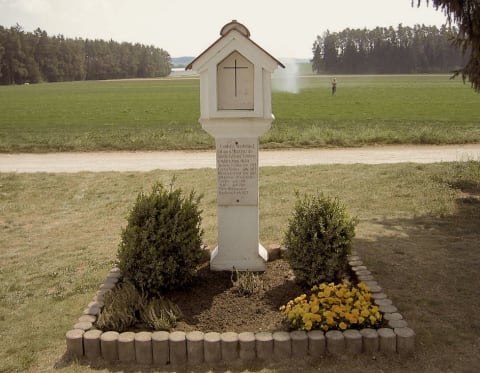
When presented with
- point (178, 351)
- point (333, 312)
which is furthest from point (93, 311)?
point (333, 312)

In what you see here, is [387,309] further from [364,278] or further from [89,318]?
[89,318]

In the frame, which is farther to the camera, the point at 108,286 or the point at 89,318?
the point at 108,286

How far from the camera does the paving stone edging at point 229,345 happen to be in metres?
4.91

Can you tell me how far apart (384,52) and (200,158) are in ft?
431

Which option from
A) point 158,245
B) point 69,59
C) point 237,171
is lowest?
point 158,245

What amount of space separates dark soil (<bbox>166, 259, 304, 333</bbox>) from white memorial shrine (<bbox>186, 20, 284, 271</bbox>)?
0.30 meters

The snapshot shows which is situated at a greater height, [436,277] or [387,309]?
[387,309]

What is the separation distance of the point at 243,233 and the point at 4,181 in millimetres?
8606

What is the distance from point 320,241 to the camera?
19.6 ft

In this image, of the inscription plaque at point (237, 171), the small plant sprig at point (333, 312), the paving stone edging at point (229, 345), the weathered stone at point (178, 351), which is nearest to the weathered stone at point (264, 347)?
the paving stone edging at point (229, 345)

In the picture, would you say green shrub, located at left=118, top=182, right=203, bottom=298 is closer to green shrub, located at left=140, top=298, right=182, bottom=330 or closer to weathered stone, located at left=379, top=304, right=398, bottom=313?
green shrub, located at left=140, top=298, right=182, bottom=330

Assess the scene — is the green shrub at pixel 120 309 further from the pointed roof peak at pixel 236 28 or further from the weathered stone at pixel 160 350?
the pointed roof peak at pixel 236 28

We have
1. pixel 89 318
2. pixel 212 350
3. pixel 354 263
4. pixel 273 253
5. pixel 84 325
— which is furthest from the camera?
pixel 273 253

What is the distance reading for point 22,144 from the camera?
64.7ft
